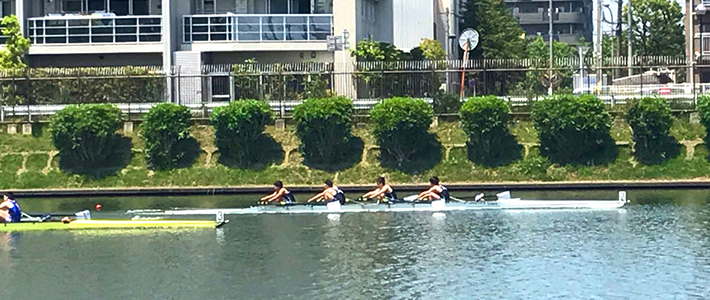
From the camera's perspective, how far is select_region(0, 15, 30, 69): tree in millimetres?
64000

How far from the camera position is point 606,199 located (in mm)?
48531

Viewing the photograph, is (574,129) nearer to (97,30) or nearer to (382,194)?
(382,194)

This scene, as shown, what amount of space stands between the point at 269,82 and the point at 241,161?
6546 mm

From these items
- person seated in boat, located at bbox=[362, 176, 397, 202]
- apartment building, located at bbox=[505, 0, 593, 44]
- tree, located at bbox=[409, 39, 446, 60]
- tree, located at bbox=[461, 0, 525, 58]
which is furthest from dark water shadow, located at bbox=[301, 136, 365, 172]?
apartment building, located at bbox=[505, 0, 593, 44]

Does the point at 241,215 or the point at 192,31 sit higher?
the point at 192,31

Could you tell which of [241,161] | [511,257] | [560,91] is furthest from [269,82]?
[511,257]

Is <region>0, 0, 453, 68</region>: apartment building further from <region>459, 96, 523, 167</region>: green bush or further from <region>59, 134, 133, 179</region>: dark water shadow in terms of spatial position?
<region>459, 96, 523, 167</region>: green bush

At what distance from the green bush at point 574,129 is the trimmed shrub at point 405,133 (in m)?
4.90

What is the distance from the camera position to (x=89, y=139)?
55.3m

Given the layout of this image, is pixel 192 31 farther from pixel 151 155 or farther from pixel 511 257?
pixel 511 257

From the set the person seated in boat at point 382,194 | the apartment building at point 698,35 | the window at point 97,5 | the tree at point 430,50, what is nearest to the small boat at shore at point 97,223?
the person seated in boat at point 382,194

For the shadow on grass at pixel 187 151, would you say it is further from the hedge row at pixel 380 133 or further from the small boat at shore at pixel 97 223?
the small boat at shore at pixel 97 223

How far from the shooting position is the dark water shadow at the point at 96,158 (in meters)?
55.5

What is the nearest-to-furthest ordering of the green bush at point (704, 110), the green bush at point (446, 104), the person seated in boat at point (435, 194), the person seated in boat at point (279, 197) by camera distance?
the person seated in boat at point (435, 194), the person seated in boat at point (279, 197), the green bush at point (704, 110), the green bush at point (446, 104)
